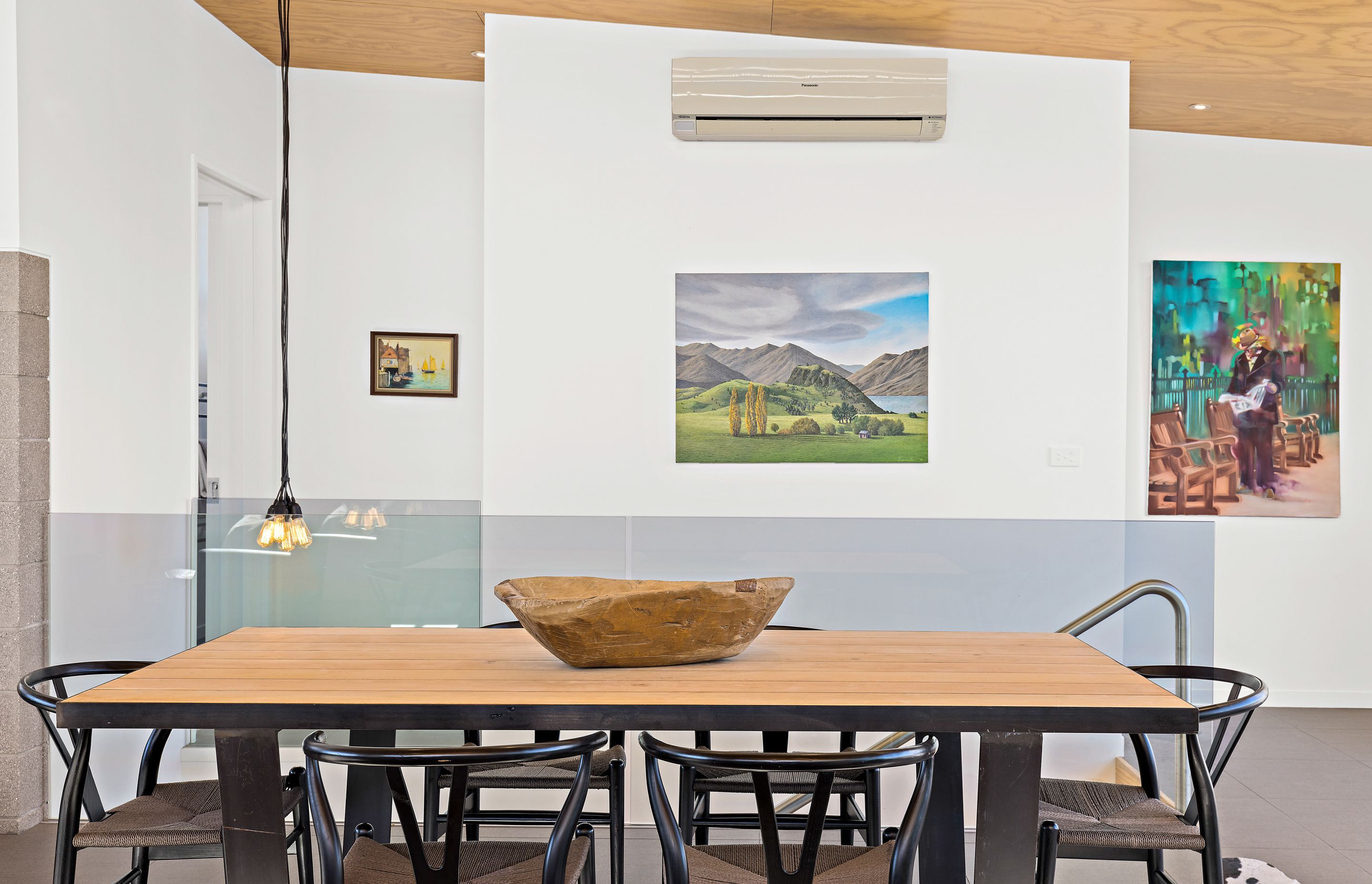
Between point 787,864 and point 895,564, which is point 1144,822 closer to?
point 787,864

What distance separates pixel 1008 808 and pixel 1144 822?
455 mm

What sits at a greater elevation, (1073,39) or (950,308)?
(1073,39)

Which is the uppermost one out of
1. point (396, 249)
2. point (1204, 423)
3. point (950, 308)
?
point (396, 249)

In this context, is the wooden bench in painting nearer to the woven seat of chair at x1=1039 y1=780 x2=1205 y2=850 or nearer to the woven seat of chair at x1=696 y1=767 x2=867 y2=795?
the woven seat of chair at x1=1039 y1=780 x2=1205 y2=850

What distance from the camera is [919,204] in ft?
13.1

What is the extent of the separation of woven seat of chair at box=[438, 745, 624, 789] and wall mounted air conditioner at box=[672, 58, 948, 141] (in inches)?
91.4

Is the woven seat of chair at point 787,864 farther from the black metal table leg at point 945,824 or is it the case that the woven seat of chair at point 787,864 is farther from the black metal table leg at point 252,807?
the black metal table leg at point 252,807

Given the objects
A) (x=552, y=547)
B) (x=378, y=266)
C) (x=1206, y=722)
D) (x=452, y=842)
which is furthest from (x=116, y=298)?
(x=1206, y=722)

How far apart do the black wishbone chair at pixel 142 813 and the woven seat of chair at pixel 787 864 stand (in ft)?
2.55

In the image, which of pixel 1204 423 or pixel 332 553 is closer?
pixel 332 553

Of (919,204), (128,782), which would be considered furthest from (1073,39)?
(128,782)

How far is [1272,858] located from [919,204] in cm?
247

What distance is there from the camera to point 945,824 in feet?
7.27

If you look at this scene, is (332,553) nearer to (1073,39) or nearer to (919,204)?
(919,204)
